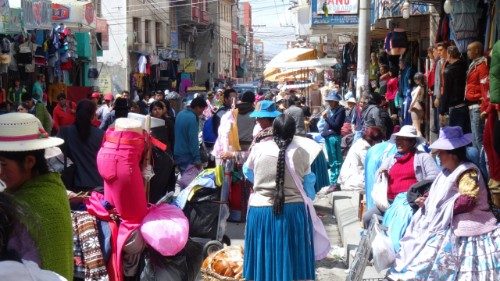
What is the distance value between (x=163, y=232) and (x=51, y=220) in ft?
8.14

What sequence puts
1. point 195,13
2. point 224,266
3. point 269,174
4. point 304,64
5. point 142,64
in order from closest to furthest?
point 269,174
point 224,266
point 304,64
point 142,64
point 195,13

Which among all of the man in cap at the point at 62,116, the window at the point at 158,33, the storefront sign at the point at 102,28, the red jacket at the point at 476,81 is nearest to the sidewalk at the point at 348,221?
the red jacket at the point at 476,81

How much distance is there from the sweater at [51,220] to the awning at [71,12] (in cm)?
1816

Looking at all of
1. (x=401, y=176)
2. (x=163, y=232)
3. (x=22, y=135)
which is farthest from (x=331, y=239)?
(x=22, y=135)

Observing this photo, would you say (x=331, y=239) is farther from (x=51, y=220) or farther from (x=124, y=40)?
(x=124, y=40)

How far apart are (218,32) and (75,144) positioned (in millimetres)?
58623

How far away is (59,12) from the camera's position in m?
21.8

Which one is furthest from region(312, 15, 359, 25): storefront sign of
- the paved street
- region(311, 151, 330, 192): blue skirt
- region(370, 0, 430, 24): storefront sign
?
region(311, 151, 330, 192): blue skirt

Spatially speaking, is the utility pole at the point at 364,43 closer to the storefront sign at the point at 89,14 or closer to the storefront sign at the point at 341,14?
the storefront sign at the point at 341,14

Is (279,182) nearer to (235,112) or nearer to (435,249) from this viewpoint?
(435,249)

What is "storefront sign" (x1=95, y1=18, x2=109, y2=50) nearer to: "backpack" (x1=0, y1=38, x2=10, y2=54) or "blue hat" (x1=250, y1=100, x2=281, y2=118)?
"backpack" (x1=0, y1=38, x2=10, y2=54)

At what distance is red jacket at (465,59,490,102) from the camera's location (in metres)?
8.53

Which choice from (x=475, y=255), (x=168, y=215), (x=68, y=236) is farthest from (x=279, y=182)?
(x=68, y=236)

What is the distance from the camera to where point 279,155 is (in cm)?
706
